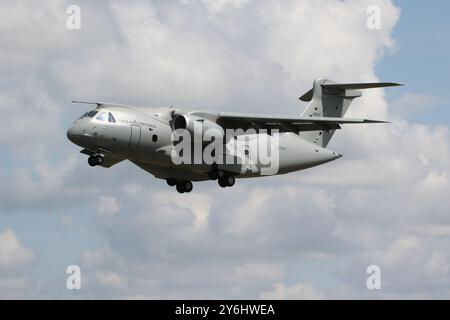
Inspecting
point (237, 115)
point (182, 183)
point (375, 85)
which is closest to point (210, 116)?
point (237, 115)

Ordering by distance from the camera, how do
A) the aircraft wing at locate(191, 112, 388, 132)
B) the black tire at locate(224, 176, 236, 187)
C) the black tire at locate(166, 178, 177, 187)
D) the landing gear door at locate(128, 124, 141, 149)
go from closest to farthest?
1. the landing gear door at locate(128, 124, 141, 149)
2. the aircraft wing at locate(191, 112, 388, 132)
3. the black tire at locate(224, 176, 236, 187)
4. the black tire at locate(166, 178, 177, 187)

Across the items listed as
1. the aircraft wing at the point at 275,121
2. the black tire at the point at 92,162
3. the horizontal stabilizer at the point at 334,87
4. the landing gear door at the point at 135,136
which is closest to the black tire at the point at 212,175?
the aircraft wing at the point at 275,121

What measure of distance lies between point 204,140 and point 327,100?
9.10 metres

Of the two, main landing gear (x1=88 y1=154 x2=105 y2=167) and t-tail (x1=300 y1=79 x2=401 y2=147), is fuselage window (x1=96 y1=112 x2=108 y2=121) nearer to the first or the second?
main landing gear (x1=88 y1=154 x2=105 y2=167)

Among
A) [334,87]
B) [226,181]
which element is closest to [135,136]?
[226,181]

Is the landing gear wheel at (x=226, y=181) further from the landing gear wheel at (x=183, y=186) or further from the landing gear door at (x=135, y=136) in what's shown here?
the landing gear door at (x=135, y=136)

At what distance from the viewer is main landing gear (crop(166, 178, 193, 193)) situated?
143 feet

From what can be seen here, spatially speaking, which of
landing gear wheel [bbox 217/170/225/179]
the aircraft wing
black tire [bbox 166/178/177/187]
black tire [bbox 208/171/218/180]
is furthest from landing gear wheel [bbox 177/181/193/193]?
A: the aircraft wing

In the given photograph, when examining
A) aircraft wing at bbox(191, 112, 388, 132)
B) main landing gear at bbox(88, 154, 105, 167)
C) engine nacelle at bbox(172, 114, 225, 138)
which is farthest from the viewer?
aircraft wing at bbox(191, 112, 388, 132)

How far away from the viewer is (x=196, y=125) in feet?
130

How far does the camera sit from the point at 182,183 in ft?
143

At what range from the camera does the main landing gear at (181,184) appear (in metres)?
43.5

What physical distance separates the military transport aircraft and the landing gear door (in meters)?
0.04

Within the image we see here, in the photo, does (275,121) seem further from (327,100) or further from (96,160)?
(96,160)
